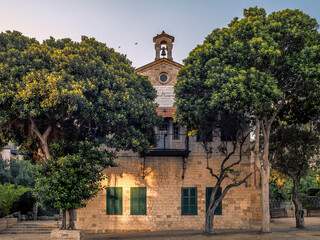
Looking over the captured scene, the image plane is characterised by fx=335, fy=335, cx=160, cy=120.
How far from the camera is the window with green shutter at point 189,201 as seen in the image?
18.5 metres

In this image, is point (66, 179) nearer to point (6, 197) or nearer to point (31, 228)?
point (31, 228)

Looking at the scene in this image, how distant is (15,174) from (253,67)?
71.6 feet

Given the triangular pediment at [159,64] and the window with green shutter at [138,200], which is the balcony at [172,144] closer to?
the window with green shutter at [138,200]

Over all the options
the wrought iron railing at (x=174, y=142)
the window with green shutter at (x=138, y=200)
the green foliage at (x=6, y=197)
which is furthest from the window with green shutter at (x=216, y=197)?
the green foliage at (x=6, y=197)

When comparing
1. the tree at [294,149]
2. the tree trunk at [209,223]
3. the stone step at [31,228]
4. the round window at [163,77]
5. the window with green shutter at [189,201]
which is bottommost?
the stone step at [31,228]

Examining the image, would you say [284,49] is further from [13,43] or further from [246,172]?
[13,43]

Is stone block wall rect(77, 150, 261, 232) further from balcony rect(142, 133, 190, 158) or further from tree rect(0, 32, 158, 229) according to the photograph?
tree rect(0, 32, 158, 229)

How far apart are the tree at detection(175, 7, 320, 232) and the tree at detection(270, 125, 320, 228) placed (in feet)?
10.3

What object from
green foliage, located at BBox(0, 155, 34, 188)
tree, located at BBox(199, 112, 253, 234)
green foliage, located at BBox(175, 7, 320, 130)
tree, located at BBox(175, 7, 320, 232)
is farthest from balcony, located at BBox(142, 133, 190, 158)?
green foliage, located at BBox(0, 155, 34, 188)

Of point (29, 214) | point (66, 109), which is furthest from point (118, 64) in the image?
point (29, 214)

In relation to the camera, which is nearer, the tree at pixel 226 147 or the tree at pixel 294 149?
the tree at pixel 226 147

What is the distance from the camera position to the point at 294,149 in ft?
62.3

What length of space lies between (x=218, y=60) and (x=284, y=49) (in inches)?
118

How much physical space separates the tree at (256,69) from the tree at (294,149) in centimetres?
315
